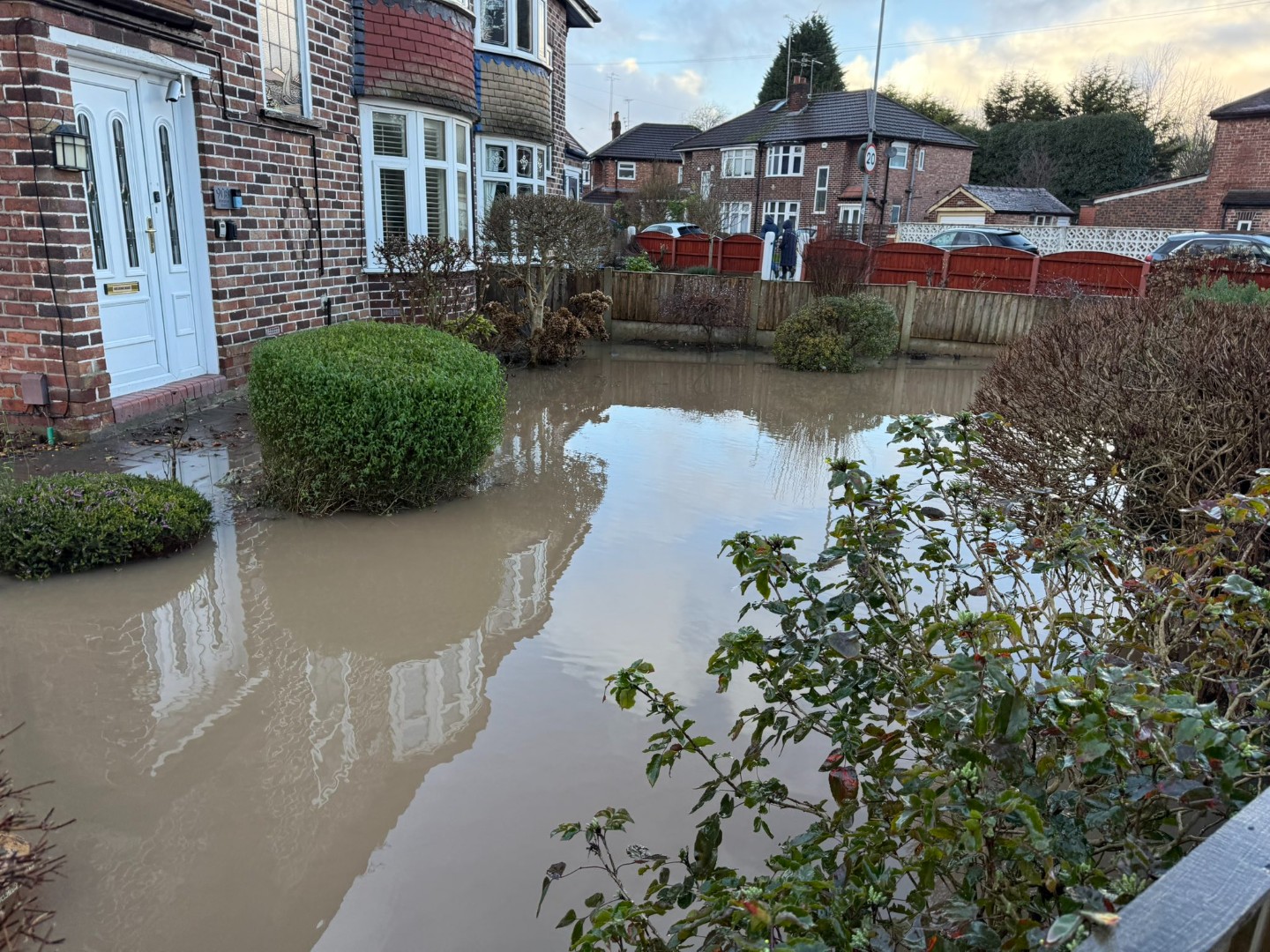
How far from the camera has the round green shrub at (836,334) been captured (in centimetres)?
1389

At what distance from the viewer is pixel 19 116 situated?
6547 millimetres

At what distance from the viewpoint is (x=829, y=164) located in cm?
A: 3812

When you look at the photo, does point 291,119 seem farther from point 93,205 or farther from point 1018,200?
point 1018,200

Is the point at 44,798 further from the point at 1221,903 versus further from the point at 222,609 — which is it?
the point at 1221,903

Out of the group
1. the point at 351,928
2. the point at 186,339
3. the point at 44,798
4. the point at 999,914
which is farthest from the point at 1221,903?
the point at 186,339

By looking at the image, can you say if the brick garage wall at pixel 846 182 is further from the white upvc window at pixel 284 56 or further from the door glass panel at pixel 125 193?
the door glass panel at pixel 125 193

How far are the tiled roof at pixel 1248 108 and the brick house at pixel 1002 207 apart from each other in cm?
884

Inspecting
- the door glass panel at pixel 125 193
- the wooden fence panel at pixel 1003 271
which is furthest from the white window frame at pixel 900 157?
the door glass panel at pixel 125 193

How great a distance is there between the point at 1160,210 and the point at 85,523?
35.0 metres

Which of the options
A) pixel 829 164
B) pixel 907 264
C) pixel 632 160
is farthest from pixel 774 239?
pixel 632 160

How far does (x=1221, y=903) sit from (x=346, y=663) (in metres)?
3.89

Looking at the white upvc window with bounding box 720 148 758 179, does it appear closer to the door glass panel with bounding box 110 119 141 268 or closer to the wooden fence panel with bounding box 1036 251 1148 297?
the wooden fence panel with bounding box 1036 251 1148 297

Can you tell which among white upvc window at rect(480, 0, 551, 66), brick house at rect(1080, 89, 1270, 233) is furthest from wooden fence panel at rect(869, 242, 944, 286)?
brick house at rect(1080, 89, 1270, 233)

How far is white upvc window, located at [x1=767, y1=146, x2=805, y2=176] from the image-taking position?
129 feet
